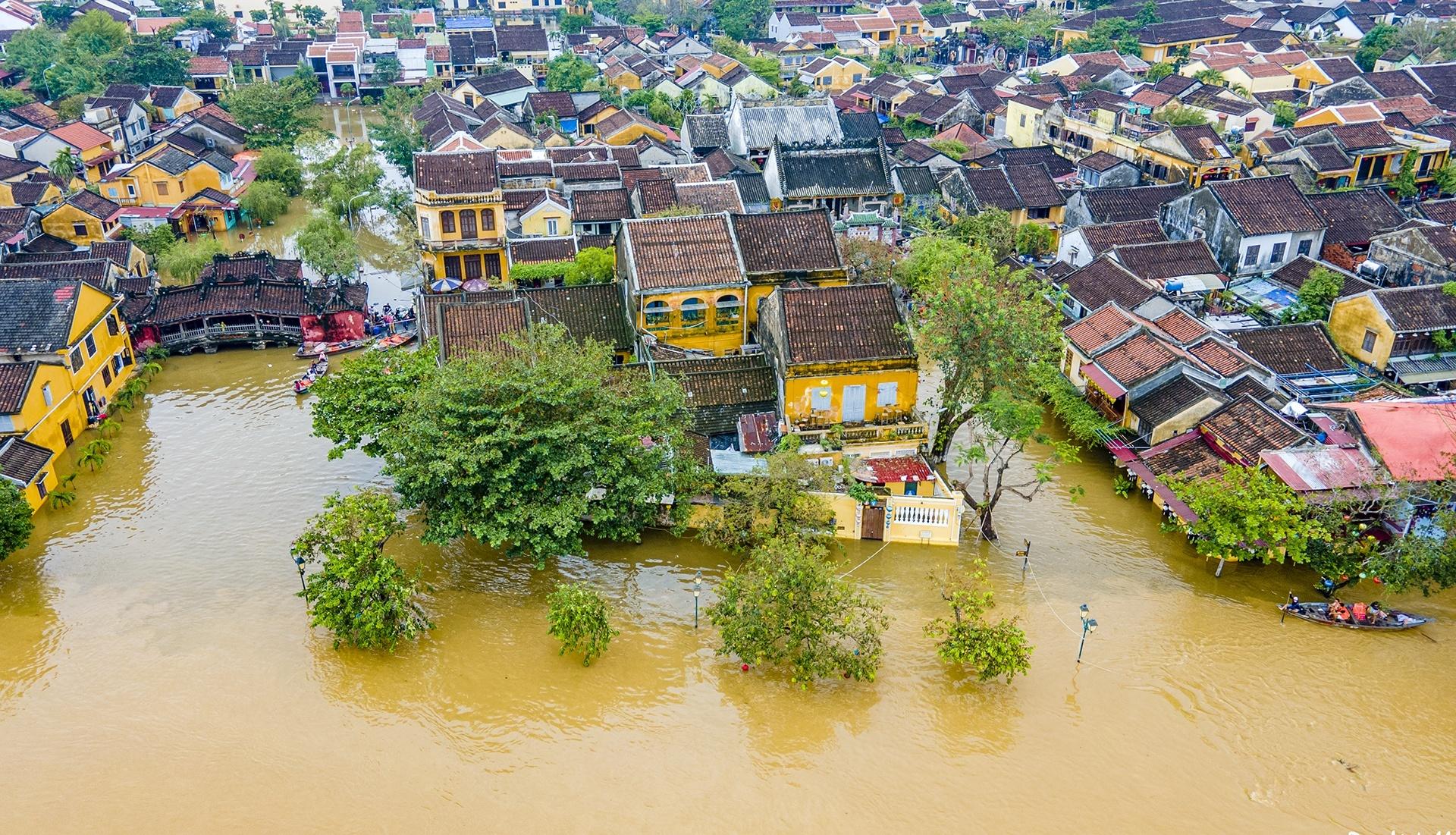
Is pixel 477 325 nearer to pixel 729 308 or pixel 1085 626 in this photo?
pixel 729 308

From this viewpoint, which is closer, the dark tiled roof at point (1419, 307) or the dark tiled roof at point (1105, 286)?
the dark tiled roof at point (1419, 307)

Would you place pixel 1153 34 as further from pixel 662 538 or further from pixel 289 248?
pixel 662 538

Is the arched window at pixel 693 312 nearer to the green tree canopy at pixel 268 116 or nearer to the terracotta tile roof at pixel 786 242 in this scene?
the terracotta tile roof at pixel 786 242

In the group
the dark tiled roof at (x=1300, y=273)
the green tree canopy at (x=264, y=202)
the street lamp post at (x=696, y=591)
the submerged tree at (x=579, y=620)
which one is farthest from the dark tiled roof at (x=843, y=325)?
the green tree canopy at (x=264, y=202)

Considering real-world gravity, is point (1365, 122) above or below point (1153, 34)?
Result: below

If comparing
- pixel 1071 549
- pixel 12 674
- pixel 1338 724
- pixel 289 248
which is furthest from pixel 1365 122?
pixel 12 674

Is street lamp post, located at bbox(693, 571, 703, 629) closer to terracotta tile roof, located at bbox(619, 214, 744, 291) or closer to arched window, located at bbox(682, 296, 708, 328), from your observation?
arched window, located at bbox(682, 296, 708, 328)

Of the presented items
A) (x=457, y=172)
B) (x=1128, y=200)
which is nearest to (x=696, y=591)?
(x=457, y=172)
